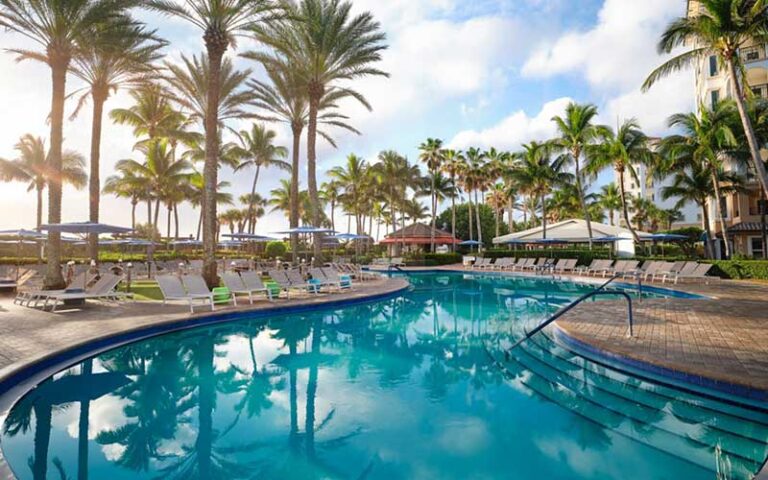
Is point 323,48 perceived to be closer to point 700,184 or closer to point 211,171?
point 211,171

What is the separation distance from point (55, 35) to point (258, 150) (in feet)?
65.9

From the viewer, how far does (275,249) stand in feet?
139

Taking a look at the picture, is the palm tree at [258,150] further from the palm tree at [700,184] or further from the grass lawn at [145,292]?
the palm tree at [700,184]

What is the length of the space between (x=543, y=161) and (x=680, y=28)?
54.6ft

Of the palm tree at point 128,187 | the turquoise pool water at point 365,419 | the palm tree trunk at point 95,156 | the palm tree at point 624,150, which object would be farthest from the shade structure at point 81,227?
the palm tree at point 624,150

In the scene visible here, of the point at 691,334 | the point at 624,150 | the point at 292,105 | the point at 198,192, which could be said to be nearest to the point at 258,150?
the point at 198,192

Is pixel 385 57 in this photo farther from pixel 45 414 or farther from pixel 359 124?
pixel 45 414

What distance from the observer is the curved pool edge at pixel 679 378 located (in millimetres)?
4816

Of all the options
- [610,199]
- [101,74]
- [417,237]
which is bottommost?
[417,237]

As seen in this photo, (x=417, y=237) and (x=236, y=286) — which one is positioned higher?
(x=417, y=237)

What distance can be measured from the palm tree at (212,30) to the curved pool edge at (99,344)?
3.43m

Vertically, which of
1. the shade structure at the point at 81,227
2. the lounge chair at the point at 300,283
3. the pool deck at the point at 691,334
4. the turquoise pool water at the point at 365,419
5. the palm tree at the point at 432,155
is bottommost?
the turquoise pool water at the point at 365,419

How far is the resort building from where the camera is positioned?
84.8ft

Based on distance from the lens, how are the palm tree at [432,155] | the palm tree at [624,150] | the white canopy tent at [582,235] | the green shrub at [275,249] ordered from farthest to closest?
the green shrub at [275,249]
the palm tree at [432,155]
the white canopy tent at [582,235]
the palm tree at [624,150]
